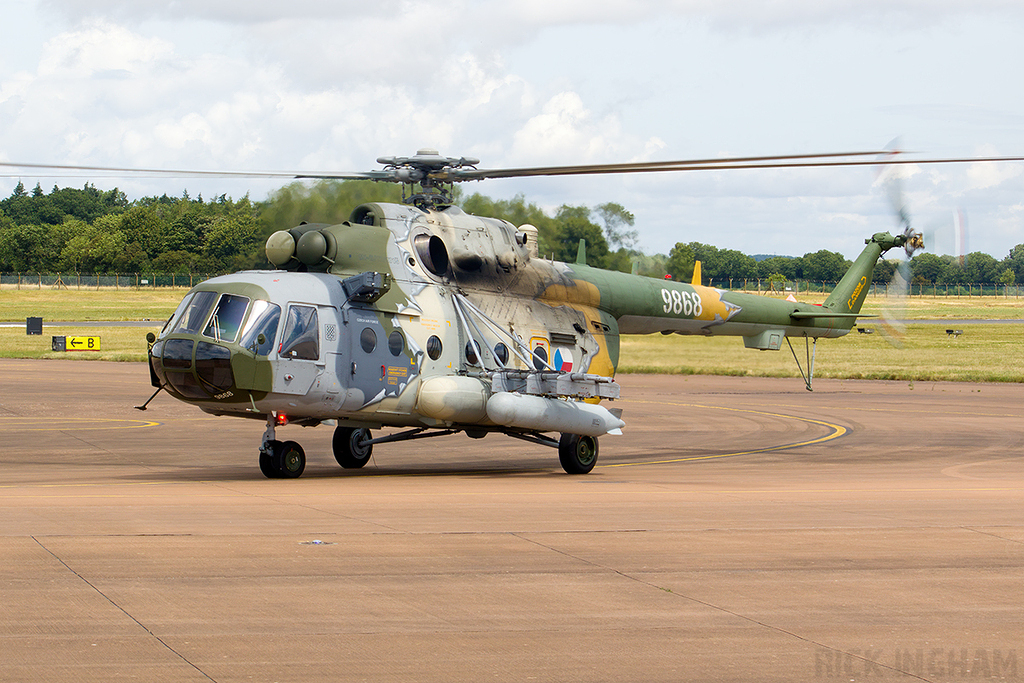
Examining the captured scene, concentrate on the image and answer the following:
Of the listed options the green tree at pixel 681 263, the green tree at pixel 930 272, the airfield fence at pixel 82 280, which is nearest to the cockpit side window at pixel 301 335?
the green tree at pixel 681 263

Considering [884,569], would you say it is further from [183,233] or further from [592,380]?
[183,233]

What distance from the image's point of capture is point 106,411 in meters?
29.9

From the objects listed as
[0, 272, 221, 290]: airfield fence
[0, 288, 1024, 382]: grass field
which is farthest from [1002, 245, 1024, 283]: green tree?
[0, 272, 221, 290]: airfield fence

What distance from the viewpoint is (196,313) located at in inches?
616

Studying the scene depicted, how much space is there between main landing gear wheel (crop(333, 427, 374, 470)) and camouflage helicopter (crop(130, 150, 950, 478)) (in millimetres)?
24

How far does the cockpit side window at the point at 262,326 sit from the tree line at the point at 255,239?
2700mm

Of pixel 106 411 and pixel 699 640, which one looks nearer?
pixel 699 640

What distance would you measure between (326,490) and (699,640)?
8559mm

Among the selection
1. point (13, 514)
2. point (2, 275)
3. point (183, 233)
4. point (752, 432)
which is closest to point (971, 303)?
point (183, 233)

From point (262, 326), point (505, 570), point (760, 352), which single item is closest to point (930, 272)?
point (760, 352)

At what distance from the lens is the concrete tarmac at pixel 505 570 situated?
23.9 feet

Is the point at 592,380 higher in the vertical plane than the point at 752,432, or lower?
higher

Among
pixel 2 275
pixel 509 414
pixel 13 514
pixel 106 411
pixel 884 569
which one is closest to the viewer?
pixel 884 569

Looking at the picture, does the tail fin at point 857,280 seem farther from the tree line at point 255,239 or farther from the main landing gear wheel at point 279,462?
the main landing gear wheel at point 279,462
